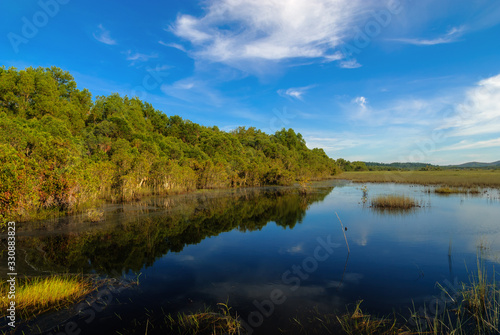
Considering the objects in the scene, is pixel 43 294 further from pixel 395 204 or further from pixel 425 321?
pixel 395 204

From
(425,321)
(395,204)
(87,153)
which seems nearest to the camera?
(425,321)

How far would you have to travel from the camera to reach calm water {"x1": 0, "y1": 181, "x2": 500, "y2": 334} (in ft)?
23.5

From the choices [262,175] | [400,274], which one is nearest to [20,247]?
[400,274]

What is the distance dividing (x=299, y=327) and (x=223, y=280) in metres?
3.62

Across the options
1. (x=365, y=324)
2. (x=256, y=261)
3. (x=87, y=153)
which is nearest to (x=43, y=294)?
(x=256, y=261)

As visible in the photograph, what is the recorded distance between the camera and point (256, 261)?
11258mm

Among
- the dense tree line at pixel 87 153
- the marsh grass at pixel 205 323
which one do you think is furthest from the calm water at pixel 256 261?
the dense tree line at pixel 87 153

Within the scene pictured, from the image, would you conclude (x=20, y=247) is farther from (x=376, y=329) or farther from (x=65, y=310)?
(x=376, y=329)

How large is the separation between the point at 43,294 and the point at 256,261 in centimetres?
727

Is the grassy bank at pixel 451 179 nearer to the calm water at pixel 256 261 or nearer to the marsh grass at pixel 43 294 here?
the calm water at pixel 256 261

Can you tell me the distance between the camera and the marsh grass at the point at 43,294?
260 inches

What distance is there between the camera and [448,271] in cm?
949

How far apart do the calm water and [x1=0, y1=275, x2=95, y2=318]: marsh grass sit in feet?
1.68

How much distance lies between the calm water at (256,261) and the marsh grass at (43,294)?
511 millimetres
